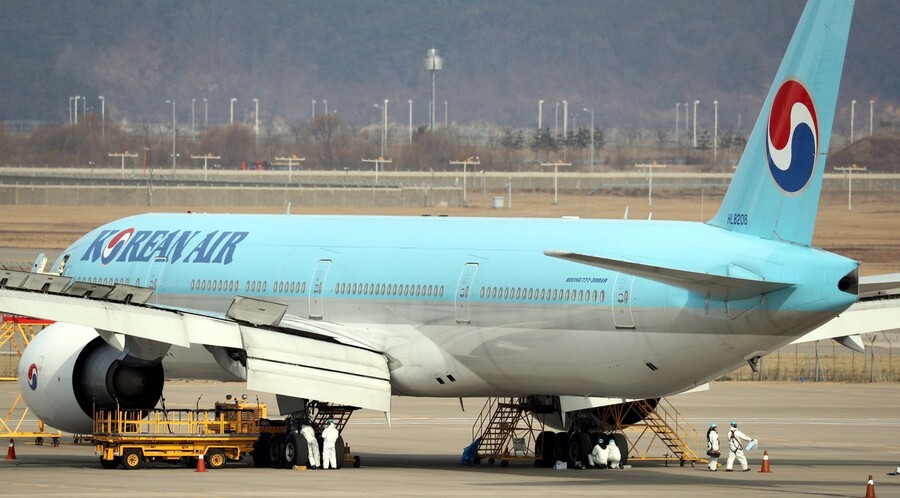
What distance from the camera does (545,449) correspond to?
115 ft

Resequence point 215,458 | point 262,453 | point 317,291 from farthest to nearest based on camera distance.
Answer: point 317,291, point 262,453, point 215,458

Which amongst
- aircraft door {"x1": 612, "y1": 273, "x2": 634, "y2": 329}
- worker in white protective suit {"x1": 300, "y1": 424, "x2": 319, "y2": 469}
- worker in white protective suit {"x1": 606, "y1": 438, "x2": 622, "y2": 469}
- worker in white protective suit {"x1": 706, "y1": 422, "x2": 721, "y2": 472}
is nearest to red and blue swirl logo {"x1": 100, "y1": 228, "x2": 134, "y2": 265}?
worker in white protective suit {"x1": 300, "y1": 424, "x2": 319, "y2": 469}

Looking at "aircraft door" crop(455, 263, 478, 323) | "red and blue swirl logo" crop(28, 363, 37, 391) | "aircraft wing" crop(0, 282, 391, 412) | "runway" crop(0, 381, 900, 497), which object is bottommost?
"runway" crop(0, 381, 900, 497)

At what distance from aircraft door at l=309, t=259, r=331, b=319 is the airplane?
0.04 m

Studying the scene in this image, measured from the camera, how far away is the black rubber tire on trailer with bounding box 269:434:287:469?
3309 cm

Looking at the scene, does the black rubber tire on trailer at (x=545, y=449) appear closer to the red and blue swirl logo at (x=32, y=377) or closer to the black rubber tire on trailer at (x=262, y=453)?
the black rubber tire on trailer at (x=262, y=453)

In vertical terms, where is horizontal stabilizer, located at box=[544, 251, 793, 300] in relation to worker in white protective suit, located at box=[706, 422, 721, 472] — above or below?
above

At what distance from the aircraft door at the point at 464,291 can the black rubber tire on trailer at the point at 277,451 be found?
4.10 meters

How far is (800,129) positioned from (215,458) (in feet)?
41.0

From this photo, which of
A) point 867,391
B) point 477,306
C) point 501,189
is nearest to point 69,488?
point 477,306

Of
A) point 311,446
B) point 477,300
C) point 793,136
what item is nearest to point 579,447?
point 477,300

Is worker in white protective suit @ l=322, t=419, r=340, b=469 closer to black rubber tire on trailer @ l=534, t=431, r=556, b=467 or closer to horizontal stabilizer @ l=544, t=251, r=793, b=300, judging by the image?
black rubber tire on trailer @ l=534, t=431, r=556, b=467

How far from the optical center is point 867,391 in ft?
188

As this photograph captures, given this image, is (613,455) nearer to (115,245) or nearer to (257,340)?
(257,340)
